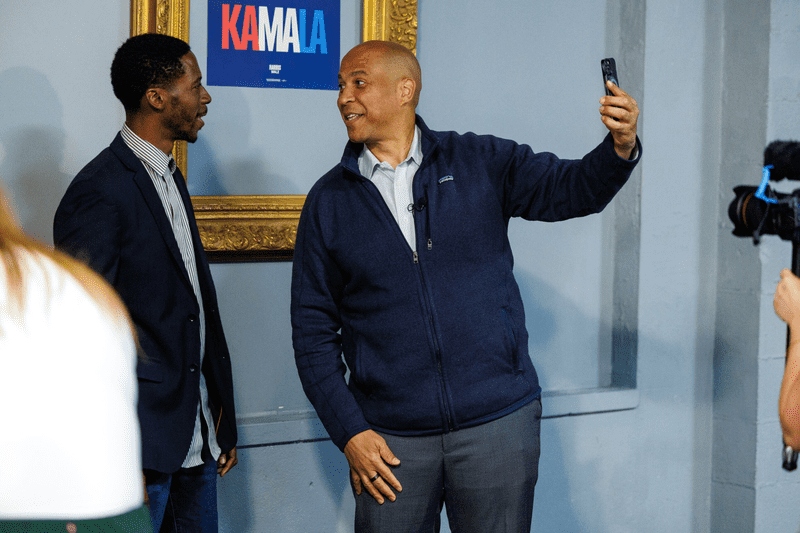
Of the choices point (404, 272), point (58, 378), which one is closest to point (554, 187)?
point (404, 272)

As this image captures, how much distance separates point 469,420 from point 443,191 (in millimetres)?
551

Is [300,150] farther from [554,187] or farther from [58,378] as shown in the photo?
[58,378]

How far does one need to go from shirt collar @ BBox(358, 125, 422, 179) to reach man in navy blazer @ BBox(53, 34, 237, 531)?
0.44 metres

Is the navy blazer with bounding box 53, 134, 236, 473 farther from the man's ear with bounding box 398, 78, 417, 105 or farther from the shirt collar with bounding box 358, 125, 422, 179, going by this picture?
the man's ear with bounding box 398, 78, 417, 105

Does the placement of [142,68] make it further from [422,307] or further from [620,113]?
[620,113]

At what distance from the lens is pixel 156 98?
1.86 meters

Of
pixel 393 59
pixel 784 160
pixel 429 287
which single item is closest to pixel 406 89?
pixel 393 59

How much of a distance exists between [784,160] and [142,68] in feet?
4.78

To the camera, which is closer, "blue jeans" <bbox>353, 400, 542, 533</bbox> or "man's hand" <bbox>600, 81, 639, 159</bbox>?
"man's hand" <bbox>600, 81, 639, 159</bbox>

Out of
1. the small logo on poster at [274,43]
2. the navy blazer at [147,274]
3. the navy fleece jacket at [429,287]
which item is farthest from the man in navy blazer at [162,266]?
the small logo on poster at [274,43]

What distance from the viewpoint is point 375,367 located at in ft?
5.95

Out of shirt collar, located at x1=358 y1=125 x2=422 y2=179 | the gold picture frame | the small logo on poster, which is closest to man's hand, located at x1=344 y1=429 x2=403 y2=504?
shirt collar, located at x1=358 y1=125 x2=422 y2=179

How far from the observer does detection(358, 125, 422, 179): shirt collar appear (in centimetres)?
191

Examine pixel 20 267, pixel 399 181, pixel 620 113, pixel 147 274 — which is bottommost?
pixel 147 274
